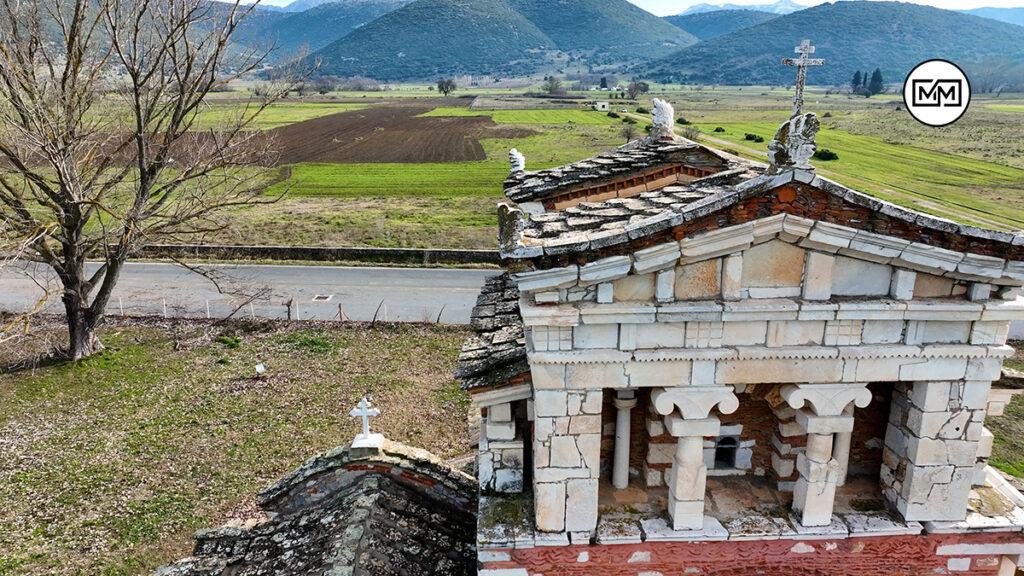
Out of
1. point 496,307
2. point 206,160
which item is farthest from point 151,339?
point 496,307

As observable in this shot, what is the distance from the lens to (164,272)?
119 ft

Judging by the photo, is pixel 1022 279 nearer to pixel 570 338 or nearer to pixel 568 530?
pixel 570 338

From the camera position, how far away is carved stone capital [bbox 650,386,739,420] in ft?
26.4

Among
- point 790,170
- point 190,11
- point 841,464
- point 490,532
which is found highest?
point 190,11

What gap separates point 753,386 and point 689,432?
120 centimetres

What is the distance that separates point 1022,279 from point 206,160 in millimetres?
24366

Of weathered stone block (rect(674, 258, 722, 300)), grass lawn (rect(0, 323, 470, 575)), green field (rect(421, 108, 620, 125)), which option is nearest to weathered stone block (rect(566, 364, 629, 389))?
weathered stone block (rect(674, 258, 722, 300))

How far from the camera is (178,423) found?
60.6 feet

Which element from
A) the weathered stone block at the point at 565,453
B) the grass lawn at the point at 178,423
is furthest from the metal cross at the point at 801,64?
the grass lawn at the point at 178,423

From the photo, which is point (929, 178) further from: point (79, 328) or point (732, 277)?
point (79, 328)

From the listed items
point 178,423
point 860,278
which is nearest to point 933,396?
point 860,278

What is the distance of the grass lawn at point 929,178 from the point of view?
47875mm

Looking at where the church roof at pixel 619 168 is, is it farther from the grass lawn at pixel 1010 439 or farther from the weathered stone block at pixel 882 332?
the grass lawn at pixel 1010 439

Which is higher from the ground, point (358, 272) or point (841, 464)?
point (841, 464)
